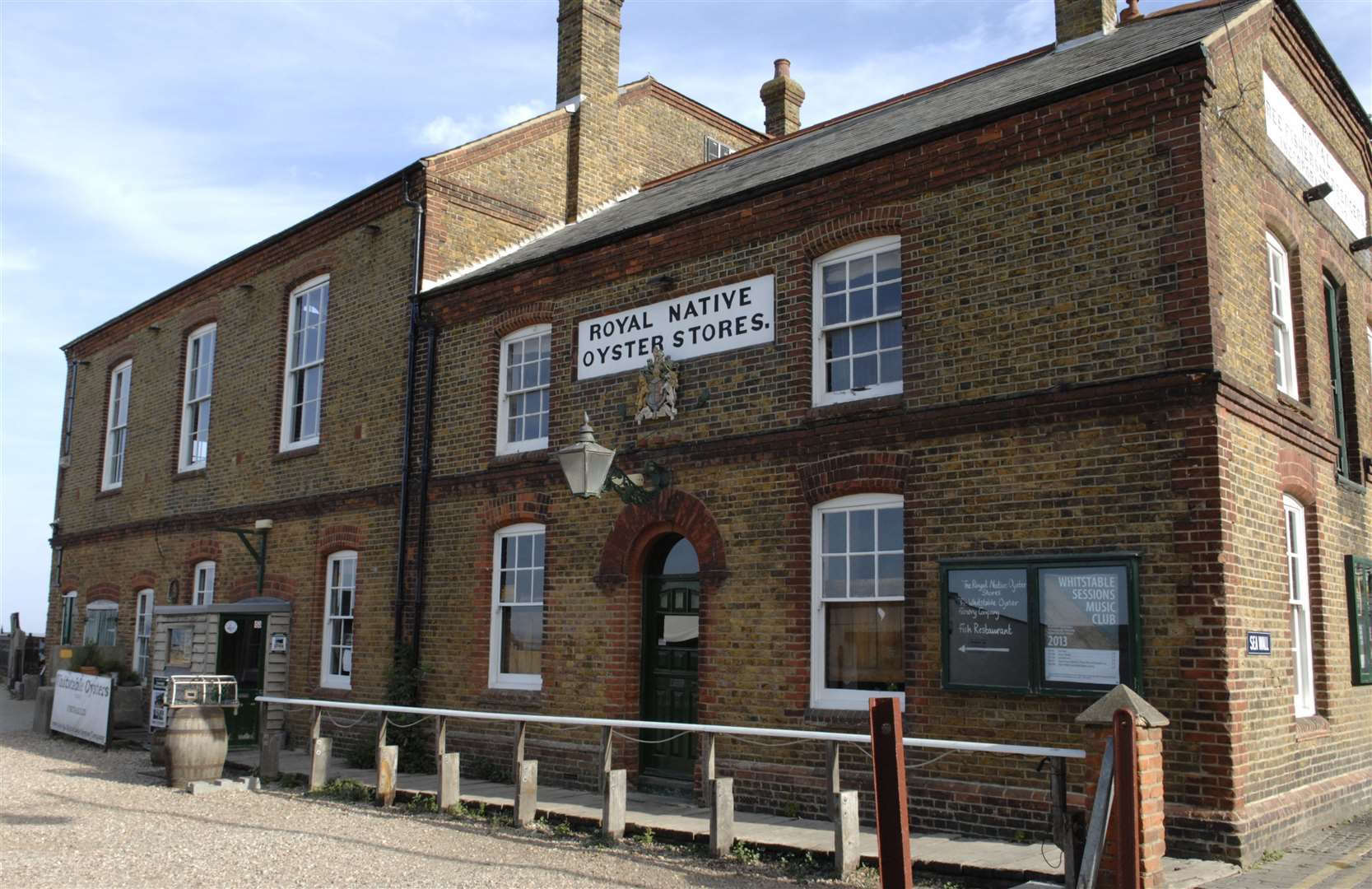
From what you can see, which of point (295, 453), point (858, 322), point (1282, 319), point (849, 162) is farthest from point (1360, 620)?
point (295, 453)

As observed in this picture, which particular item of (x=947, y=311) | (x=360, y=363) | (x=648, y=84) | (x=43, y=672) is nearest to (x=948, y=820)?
(x=947, y=311)

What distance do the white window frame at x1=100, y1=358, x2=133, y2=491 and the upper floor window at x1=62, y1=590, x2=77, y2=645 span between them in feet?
7.88

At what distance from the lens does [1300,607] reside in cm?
Answer: 995

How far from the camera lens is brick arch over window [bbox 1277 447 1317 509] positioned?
950cm

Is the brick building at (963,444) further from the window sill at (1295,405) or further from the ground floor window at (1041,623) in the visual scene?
the window sill at (1295,405)

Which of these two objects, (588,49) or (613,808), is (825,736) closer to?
(613,808)

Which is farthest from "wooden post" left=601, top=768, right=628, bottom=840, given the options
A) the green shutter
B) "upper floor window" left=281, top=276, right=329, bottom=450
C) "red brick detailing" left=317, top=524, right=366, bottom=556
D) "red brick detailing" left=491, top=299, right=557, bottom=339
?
"upper floor window" left=281, top=276, right=329, bottom=450

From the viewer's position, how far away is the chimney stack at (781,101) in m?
20.3

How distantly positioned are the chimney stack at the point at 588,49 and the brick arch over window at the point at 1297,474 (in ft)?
39.9

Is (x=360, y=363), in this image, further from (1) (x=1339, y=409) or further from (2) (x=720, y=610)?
(1) (x=1339, y=409)

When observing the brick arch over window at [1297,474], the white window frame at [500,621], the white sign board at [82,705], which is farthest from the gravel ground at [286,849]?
the brick arch over window at [1297,474]

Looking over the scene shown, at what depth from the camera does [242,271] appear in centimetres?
1906

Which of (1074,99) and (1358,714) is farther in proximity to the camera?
(1358,714)

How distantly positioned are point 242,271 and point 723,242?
10.7 meters
